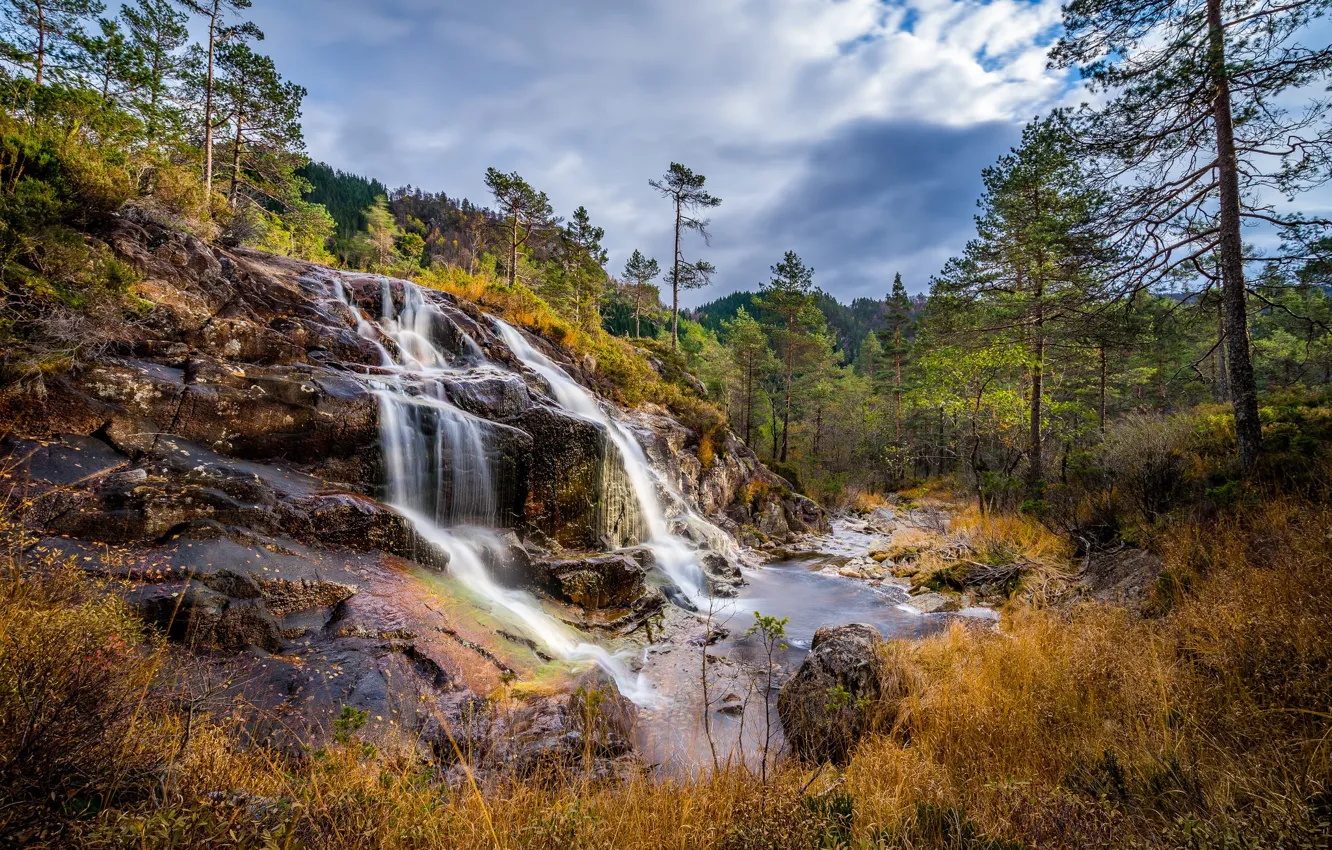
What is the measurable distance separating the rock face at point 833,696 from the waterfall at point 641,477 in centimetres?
441

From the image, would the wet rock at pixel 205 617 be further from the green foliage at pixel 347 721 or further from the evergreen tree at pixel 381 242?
the evergreen tree at pixel 381 242

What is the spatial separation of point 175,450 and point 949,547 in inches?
581

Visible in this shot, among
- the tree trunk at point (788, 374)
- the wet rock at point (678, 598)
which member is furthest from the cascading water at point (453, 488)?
the tree trunk at point (788, 374)

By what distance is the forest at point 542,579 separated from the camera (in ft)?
7.89

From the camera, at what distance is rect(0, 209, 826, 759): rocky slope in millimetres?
4168

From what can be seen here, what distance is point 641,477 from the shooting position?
1291cm

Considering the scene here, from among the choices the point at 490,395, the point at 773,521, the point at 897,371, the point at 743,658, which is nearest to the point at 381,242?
the point at 490,395

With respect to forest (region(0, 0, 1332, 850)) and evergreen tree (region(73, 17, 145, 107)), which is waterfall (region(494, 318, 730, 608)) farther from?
evergreen tree (region(73, 17, 145, 107))

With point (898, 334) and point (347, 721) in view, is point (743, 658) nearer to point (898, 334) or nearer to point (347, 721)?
point (347, 721)

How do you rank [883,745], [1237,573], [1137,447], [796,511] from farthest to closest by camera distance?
[796,511] < [1137,447] < [1237,573] < [883,745]

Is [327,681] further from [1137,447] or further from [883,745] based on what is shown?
[1137,447]

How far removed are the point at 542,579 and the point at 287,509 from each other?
3616 mm

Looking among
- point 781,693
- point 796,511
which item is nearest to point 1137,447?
point 781,693

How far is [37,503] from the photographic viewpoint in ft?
14.2
